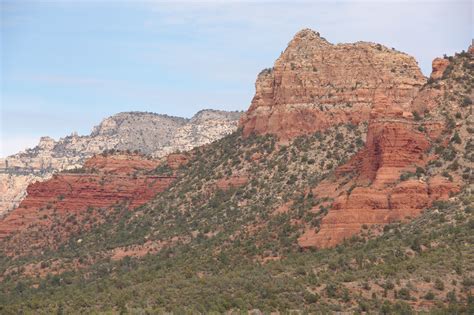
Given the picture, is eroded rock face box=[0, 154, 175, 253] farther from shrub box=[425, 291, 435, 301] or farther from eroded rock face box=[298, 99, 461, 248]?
shrub box=[425, 291, 435, 301]

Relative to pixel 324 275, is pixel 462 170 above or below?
above

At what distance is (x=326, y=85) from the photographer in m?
133

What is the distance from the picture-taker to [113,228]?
457 feet

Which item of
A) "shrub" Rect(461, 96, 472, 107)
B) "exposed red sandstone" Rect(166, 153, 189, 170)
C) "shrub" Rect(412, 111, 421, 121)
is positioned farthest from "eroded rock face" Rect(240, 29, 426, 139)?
"shrub" Rect(461, 96, 472, 107)

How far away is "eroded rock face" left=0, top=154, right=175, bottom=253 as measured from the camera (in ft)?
478

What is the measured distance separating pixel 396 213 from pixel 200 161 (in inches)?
2228

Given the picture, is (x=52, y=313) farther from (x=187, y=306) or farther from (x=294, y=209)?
(x=294, y=209)

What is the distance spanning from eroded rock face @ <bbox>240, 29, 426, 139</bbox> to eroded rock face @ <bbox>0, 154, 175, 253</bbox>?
62.4 feet

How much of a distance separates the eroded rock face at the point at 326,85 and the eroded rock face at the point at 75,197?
19028mm

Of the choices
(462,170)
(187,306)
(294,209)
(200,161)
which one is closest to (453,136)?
(462,170)

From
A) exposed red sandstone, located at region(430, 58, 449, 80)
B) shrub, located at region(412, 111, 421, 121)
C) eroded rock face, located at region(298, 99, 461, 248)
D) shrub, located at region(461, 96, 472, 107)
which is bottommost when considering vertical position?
eroded rock face, located at region(298, 99, 461, 248)

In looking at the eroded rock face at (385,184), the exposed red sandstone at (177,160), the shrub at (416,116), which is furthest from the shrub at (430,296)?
the exposed red sandstone at (177,160)

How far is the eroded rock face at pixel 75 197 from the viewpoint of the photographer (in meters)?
146

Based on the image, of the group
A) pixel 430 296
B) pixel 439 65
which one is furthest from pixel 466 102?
pixel 430 296
